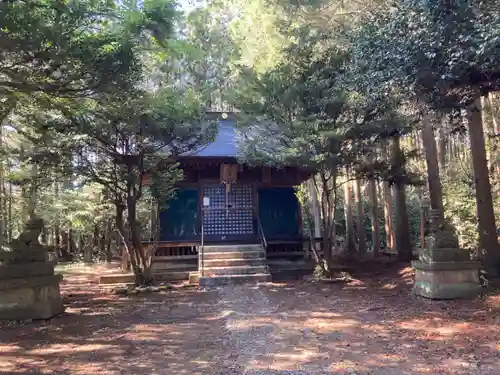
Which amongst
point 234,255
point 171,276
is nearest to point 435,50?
point 234,255

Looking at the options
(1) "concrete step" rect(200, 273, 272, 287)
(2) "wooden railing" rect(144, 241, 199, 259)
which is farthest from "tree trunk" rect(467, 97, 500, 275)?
(2) "wooden railing" rect(144, 241, 199, 259)

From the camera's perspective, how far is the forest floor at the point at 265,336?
4.21 meters

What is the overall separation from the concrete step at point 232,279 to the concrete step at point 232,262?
688 mm

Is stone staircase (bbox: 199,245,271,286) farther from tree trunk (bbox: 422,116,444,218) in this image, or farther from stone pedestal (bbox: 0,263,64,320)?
tree trunk (bbox: 422,116,444,218)

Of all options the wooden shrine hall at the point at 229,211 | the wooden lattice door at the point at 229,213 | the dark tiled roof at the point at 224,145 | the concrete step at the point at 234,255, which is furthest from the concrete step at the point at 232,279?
the dark tiled roof at the point at 224,145

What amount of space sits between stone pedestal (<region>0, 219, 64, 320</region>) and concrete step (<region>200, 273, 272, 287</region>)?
12.7ft

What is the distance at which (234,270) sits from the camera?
10961mm

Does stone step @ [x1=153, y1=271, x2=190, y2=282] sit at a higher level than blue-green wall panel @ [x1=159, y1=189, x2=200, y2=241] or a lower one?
lower

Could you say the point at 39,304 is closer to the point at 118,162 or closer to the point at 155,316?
the point at 155,316

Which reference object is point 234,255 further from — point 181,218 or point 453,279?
point 453,279

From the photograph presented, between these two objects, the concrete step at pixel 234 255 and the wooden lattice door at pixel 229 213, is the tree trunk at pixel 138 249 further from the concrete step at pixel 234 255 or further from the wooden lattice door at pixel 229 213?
the wooden lattice door at pixel 229 213

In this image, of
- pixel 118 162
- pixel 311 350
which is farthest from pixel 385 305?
pixel 118 162

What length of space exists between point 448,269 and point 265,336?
Result: 3746mm

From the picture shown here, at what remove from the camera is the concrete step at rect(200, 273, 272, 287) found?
10.4m
